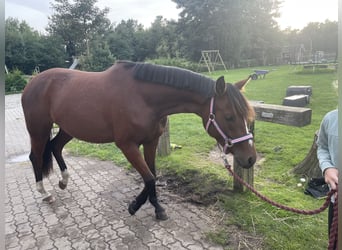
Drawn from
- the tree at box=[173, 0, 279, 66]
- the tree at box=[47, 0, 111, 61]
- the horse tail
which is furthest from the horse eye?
the tree at box=[173, 0, 279, 66]

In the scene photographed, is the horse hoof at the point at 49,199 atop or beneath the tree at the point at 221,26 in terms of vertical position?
beneath

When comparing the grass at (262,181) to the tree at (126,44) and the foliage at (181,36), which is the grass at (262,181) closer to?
the foliage at (181,36)

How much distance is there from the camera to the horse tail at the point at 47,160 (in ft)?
10.5

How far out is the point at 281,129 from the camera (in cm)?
507

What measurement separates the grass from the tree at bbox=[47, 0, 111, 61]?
20.7 m

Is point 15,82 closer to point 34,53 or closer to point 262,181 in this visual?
point 34,53

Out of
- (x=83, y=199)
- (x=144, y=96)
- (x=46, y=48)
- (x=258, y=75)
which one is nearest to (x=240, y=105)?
(x=144, y=96)

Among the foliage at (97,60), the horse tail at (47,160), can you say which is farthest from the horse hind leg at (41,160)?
the foliage at (97,60)

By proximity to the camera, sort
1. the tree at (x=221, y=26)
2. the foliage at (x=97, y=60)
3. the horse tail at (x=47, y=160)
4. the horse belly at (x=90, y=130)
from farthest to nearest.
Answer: the tree at (x=221, y=26) < the foliage at (x=97, y=60) < the horse tail at (x=47, y=160) < the horse belly at (x=90, y=130)

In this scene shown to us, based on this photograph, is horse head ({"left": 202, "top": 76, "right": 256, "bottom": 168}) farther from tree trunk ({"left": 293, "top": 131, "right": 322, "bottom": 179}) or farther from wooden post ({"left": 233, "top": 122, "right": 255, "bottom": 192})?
tree trunk ({"left": 293, "top": 131, "right": 322, "bottom": 179})

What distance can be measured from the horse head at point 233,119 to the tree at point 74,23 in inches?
921

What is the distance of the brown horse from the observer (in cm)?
213

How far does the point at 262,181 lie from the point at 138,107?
5.45ft

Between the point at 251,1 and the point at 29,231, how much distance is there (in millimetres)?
32494
